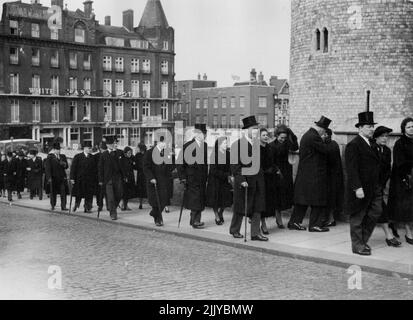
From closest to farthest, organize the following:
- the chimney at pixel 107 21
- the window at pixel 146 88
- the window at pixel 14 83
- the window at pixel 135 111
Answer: the window at pixel 14 83
the window at pixel 135 111
the window at pixel 146 88
the chimney at pixel 107 21

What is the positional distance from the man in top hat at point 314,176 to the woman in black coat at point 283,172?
524 millimetres

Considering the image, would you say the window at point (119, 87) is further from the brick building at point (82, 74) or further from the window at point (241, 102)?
the window at point (241, 102)

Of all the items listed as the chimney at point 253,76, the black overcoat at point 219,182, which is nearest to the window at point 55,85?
the chimney at point 253,76

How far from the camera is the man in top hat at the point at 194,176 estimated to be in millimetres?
11477

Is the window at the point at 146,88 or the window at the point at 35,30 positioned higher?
the window at the point at 35,30

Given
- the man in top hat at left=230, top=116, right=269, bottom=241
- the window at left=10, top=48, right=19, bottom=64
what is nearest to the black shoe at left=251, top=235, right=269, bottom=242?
the man in top hat at left=230, top=116, right=269, bottom=241

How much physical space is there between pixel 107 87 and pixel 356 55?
1694 inches

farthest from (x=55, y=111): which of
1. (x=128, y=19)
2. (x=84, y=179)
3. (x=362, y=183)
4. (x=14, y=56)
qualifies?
(x=362, y=183)

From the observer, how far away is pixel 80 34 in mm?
58312

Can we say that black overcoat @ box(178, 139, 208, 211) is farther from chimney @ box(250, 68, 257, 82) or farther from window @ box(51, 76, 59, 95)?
chimney @ box(250, 68, 257, 82)

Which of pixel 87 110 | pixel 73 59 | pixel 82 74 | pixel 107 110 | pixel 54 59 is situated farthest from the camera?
pixel 107 110

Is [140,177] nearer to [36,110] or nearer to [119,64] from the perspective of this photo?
[36,110]

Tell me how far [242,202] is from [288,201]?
Answer: 67.7 inches
